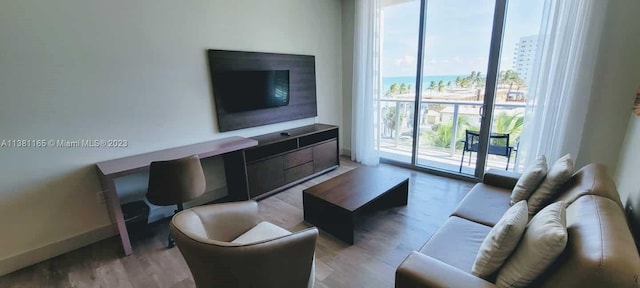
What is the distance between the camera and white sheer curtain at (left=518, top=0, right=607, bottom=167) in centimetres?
248

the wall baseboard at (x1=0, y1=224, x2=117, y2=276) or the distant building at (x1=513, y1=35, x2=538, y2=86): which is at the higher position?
the distant building at (x1=513, y1=35, x2=538, y2=86)

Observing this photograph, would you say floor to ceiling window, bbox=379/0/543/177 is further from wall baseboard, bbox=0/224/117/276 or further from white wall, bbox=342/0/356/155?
wall baseboard, bbox=0/224/117/276

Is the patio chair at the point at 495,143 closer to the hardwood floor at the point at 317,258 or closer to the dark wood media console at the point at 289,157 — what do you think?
the hardwood floor at the point at 317,258

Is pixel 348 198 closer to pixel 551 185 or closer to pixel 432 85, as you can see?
pixel 551 185

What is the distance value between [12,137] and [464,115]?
15.6ft

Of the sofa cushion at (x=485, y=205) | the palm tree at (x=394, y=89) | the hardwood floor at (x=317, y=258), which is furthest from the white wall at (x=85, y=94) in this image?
the sofa cushion at (x=485, y=205)

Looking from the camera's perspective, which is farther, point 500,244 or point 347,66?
point 347,66

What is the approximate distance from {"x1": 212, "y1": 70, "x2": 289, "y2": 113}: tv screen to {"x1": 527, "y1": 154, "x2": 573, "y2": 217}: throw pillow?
2.84 m

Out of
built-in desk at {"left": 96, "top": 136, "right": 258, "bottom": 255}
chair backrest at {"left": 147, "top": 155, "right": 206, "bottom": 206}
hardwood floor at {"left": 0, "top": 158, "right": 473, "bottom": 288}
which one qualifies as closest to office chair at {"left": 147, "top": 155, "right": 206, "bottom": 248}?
chair backrest at {"left": 147, "top": 155, "right": 206, "bottom": 206}

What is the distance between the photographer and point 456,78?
361 centimetres

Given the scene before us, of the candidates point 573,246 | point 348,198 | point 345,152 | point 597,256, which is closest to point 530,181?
point 573,246

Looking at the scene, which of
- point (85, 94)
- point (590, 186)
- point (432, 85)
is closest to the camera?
point (590, 186)

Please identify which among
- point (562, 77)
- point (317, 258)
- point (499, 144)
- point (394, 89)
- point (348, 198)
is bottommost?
point (317, 258)

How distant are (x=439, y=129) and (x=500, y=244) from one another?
3180 mm
